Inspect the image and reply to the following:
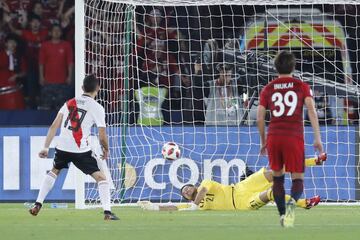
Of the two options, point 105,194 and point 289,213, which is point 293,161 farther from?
point 105,194

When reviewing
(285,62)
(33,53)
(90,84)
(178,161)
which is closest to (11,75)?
(33,53)

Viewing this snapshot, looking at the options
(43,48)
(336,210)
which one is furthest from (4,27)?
(336,210)

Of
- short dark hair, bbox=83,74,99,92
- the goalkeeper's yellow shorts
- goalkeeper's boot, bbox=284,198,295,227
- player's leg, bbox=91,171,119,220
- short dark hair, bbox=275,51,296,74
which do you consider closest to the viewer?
goalkeeper's boot, bbox=284,198,295,227

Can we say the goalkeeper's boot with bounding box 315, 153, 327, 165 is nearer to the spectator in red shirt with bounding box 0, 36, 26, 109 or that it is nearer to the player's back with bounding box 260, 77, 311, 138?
the player's back with bounding box 260, 77, 311, 138

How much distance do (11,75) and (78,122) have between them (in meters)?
8.99

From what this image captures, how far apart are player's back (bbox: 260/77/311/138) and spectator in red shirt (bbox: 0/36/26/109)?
12.3m

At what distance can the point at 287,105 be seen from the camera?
13445 millimetres

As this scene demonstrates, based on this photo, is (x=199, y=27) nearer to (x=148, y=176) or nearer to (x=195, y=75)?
(x=195, y=75)

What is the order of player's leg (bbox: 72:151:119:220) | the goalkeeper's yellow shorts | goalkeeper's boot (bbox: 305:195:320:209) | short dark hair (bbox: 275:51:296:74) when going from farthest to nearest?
the goalkeeper's yellow shorts < goalkeeper's boot (bbox: 305:195:320:209) < player's leg (bbox: 72:151:119:220) < short dark hair (bbox: 275:51:296:74)

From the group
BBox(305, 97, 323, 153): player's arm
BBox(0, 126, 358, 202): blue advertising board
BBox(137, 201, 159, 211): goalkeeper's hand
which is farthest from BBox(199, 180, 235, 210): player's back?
BBox(305, 97, 323, 153): player's arm

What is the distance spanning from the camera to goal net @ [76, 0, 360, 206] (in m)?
20.9

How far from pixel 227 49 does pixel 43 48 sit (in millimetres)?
4024

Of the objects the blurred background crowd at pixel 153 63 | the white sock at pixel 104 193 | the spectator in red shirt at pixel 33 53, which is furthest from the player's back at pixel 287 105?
the spectator in red shirt at pixel 33 53

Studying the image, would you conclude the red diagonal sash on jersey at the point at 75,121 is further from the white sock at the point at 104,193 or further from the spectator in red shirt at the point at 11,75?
the spectator in red shirt at the point at 11,75
